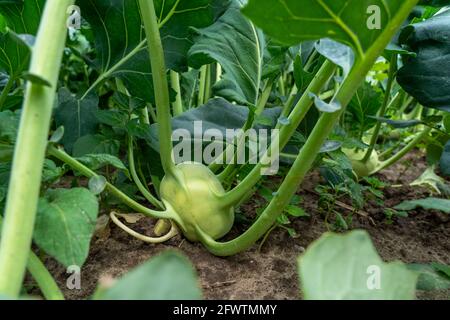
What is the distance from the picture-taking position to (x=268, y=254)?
2.47 feet

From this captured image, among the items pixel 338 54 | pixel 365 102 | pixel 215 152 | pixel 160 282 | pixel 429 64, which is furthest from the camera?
pixel 365 102

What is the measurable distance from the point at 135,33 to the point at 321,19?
416 millimetres

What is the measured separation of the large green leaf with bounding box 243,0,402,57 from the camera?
47 centimetres

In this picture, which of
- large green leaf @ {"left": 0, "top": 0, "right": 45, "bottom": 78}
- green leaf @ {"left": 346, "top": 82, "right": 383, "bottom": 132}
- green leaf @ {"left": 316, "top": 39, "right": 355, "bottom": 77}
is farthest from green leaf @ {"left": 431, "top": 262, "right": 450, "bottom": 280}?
large green leaf @ {"left": 0, "top": 0, "right": 45, "bottom": 78}

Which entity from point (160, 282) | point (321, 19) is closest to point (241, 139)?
point (321, 19)

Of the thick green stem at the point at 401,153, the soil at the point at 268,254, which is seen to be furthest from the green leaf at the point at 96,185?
the thick green stem at the point at 401,153

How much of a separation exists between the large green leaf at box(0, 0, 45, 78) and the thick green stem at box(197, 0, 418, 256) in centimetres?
43

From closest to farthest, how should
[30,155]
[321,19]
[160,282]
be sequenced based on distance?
[160,282] < [30,155] < [321,19]

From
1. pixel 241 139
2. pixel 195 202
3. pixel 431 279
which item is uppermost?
pixel 241 139

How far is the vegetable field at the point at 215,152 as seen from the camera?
A: 1.28 ft

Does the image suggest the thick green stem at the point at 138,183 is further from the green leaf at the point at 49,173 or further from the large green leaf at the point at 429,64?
the large green leaf at the point at 429,64

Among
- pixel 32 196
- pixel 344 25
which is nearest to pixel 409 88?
pixel 344 25

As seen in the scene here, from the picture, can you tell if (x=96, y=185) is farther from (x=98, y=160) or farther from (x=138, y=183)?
(x=138, y=183)
